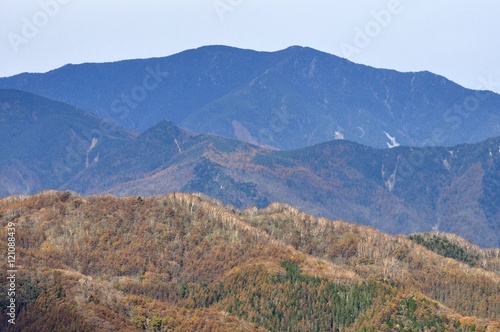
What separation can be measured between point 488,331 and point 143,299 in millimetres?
64069

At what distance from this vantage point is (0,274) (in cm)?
18925

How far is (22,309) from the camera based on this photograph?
18250 cm

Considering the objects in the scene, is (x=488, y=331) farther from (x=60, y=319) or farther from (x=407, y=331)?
(x=60, y=319)

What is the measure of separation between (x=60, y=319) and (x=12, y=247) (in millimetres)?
26577

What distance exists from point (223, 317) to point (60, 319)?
3474 centimetres

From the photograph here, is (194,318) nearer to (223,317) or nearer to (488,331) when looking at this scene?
(223,317)

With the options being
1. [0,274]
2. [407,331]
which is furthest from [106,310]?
[407,331]

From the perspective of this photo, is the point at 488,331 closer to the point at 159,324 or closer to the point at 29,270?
the point at 159,324

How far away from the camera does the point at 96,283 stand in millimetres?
194125

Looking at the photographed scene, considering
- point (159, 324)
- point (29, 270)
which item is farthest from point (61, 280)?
point (159, 324)

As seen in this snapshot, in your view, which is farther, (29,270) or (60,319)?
(29,270)

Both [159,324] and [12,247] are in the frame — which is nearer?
[159,324]

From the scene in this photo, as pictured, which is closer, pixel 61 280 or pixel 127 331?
pixel 127 331

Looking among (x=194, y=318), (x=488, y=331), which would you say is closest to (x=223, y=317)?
(x=194, y=318)
